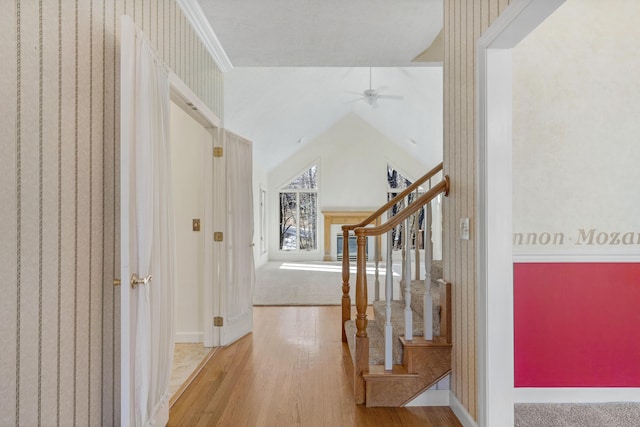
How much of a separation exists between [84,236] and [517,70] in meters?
2.56

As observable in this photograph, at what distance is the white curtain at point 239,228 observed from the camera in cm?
335

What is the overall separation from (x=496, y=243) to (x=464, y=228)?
26 cm

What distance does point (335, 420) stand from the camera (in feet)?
6.84

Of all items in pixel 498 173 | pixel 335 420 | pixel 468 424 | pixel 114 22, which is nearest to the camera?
pixel 114 22

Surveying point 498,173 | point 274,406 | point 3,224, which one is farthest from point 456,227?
point 3,224

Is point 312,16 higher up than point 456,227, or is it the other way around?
point 312,16

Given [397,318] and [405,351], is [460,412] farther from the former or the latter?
[397,318]

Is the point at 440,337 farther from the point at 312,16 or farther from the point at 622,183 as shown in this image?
the point at 312,16

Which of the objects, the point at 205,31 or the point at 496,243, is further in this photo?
the point at 205,31

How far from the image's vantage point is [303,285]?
600 cm

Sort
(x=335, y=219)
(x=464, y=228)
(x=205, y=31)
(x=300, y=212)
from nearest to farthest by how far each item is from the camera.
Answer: (x=464, y=228) < (x=205, y=31) < (x=335, y=219) < (x=300, y=212)

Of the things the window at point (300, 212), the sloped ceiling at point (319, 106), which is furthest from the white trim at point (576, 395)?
the window at point (300, 212)

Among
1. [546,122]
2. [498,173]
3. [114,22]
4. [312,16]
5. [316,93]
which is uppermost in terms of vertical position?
[316,93]

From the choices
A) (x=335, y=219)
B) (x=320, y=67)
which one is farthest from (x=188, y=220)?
(x=335, y=219)
